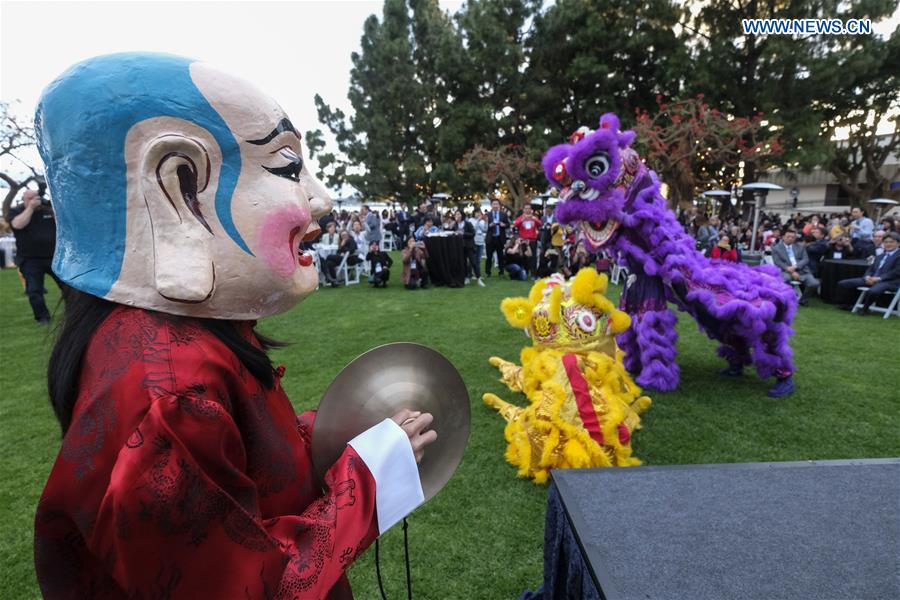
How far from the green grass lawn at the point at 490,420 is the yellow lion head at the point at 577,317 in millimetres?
762

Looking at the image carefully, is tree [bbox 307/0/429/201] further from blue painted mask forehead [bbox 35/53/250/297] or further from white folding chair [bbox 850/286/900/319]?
blue painted mask forehead [bbox 35/53/250/297]

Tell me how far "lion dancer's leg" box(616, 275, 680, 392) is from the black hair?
3.74 meters

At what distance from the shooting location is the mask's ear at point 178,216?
0.79 m

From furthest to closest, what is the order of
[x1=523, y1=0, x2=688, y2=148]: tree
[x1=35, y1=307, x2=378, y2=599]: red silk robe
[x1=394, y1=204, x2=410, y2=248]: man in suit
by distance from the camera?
[x1=394, y1=204, x2=410, y2=248]: man in suit → [x1=523, y1=0, x2=688, y2=148]: tree → [x1=35, y1=307, x2=378, y2=599]: red silk robe

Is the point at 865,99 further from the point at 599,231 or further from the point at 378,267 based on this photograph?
the point at 599,231

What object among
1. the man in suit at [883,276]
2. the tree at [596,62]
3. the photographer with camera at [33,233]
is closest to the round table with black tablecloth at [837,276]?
the man in suit at [883,276]

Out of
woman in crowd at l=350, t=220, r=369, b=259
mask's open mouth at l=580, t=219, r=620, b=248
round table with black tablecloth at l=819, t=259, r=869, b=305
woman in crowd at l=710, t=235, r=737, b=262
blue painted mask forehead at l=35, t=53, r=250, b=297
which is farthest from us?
woman in crowd at l=350, t=220, r=369, b=259

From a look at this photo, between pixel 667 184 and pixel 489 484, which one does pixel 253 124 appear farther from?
pixel 667 184

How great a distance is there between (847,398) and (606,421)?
8.82ft

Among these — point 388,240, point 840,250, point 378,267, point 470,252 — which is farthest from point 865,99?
point 378,267

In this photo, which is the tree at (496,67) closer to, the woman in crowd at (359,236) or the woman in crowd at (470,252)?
the woman in crowd at (359,236)

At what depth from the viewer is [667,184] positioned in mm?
17219

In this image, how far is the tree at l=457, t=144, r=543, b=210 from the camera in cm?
1761

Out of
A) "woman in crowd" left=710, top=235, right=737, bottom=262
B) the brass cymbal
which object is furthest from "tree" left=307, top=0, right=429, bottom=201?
the brass cymbal
